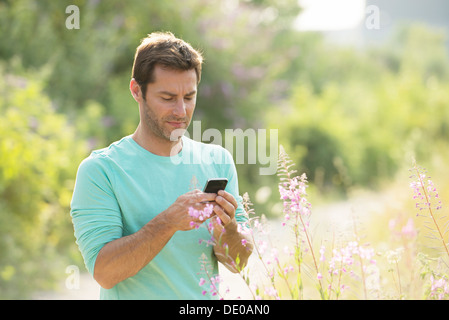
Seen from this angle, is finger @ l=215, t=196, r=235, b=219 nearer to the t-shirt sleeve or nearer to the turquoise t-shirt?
the turquoise t-shirt

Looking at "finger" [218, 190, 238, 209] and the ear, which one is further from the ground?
the ear

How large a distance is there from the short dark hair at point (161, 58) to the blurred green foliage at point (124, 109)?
116 inches

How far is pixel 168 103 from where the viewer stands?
7.40 ft

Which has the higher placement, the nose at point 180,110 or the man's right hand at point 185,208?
the nose at point 180,110

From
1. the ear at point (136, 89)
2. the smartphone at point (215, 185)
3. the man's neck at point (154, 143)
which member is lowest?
the smartphone at point (215, 185)

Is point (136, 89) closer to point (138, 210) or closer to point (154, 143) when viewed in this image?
point (154, 143)

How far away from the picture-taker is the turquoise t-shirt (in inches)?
79.1

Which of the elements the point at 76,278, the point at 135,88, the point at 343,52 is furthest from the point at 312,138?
the point at 343,52

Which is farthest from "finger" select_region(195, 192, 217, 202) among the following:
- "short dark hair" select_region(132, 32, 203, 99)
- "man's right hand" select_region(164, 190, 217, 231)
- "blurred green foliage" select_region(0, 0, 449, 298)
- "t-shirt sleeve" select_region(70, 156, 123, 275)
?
"blurred green foliage" select_region(0, 0, 449, 298)

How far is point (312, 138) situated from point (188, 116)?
8.83 metres

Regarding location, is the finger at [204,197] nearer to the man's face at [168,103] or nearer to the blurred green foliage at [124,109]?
the man's face at [168,103]

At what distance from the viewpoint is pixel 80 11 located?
8.39 meters

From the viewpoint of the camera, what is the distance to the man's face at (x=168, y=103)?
2.24 metres

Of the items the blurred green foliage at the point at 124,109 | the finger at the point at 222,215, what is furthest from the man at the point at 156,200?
the blurred green foliage at the point at 124,109
